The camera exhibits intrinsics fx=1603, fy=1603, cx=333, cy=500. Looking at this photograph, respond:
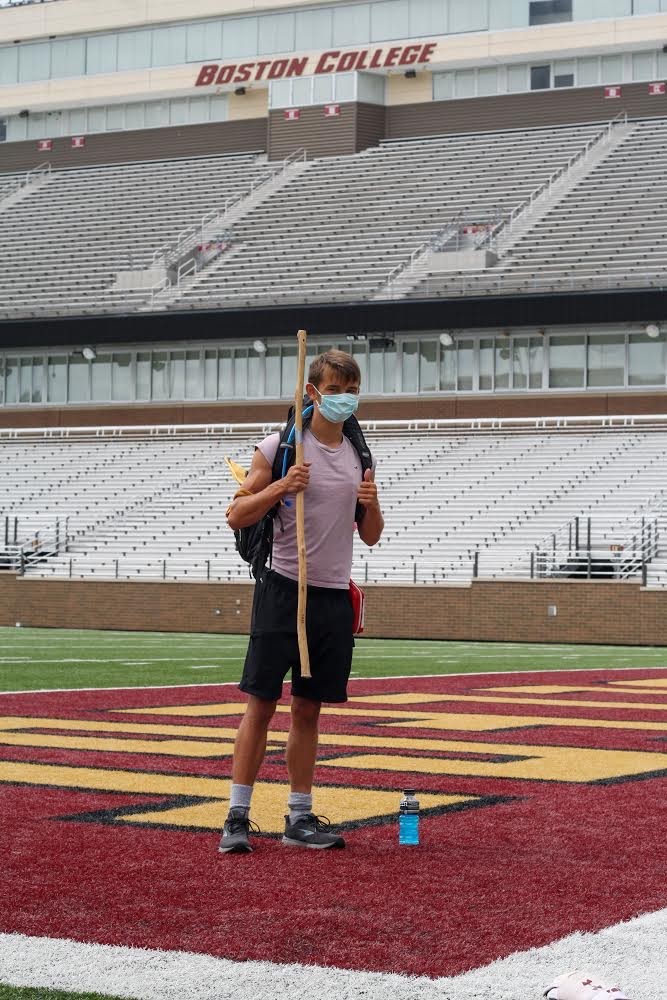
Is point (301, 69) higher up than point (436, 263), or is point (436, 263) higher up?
point (301, 69)

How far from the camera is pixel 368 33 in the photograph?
5206cm

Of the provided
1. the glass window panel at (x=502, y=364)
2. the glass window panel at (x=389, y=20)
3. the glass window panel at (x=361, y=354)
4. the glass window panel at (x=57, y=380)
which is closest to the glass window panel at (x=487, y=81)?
the glass window panel at (x=389, y=20)

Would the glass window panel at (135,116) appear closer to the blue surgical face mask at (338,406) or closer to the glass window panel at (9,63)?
the glass window panel at (9,63)

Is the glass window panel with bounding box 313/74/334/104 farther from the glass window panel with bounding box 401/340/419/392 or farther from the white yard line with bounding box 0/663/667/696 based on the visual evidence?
the white yard line with bounding box 0/663/667/696

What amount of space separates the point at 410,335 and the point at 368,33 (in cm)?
1415

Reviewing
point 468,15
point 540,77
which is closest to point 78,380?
point 468,15

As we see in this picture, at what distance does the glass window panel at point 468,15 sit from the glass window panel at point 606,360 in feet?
47.9

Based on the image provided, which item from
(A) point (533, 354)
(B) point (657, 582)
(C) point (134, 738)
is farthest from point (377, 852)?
(A) point (533, 354)

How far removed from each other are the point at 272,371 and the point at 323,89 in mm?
12231

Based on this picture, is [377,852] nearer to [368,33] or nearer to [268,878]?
[268,878]

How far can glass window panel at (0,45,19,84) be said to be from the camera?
58.6 metres

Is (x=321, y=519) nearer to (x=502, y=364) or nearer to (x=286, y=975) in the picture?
(x=286, y=975)

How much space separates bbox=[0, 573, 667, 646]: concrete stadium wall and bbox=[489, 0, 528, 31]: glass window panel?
26759 mm

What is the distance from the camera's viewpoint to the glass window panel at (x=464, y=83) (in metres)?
50.8
